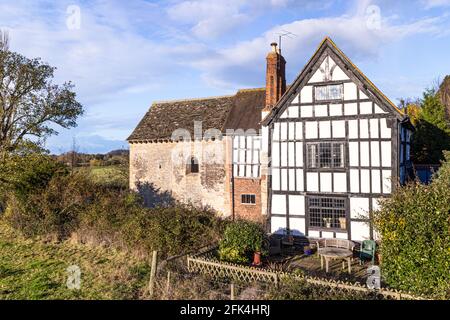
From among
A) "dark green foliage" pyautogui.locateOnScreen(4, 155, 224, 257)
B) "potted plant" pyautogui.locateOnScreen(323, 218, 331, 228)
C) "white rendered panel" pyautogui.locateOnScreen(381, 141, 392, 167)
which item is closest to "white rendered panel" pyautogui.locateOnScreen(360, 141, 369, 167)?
"white rendered panel" pyautogui.locateOnScreen(381, 141, 392, 167)

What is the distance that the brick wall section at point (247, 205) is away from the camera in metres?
21.3

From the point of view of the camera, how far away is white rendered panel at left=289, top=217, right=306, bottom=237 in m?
16.4

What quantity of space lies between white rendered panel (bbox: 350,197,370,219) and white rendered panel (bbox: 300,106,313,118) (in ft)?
14.4

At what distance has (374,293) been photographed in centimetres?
816

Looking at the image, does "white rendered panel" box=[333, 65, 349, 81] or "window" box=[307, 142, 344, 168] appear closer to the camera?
"white rendered panel" box=[333, 65, 349, 81]

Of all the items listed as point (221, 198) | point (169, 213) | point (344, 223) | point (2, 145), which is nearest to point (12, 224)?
point (2, 145)

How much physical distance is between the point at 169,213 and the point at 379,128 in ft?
32.5

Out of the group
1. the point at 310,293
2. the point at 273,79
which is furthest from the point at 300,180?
the point at 310,293

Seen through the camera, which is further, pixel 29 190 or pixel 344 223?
pixel 29 190

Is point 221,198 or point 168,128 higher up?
point 168,128

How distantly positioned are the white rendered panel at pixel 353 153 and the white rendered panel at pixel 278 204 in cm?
361

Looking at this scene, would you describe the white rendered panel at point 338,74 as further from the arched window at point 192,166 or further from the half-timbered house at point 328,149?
the arched window at point 192,166

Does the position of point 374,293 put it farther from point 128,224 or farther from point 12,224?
point 12,224

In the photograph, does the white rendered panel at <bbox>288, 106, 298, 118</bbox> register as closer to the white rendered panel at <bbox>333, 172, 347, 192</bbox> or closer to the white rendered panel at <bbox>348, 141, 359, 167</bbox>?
the white rendered panel at <bbox>348, 141, 359, 167</bbox>
